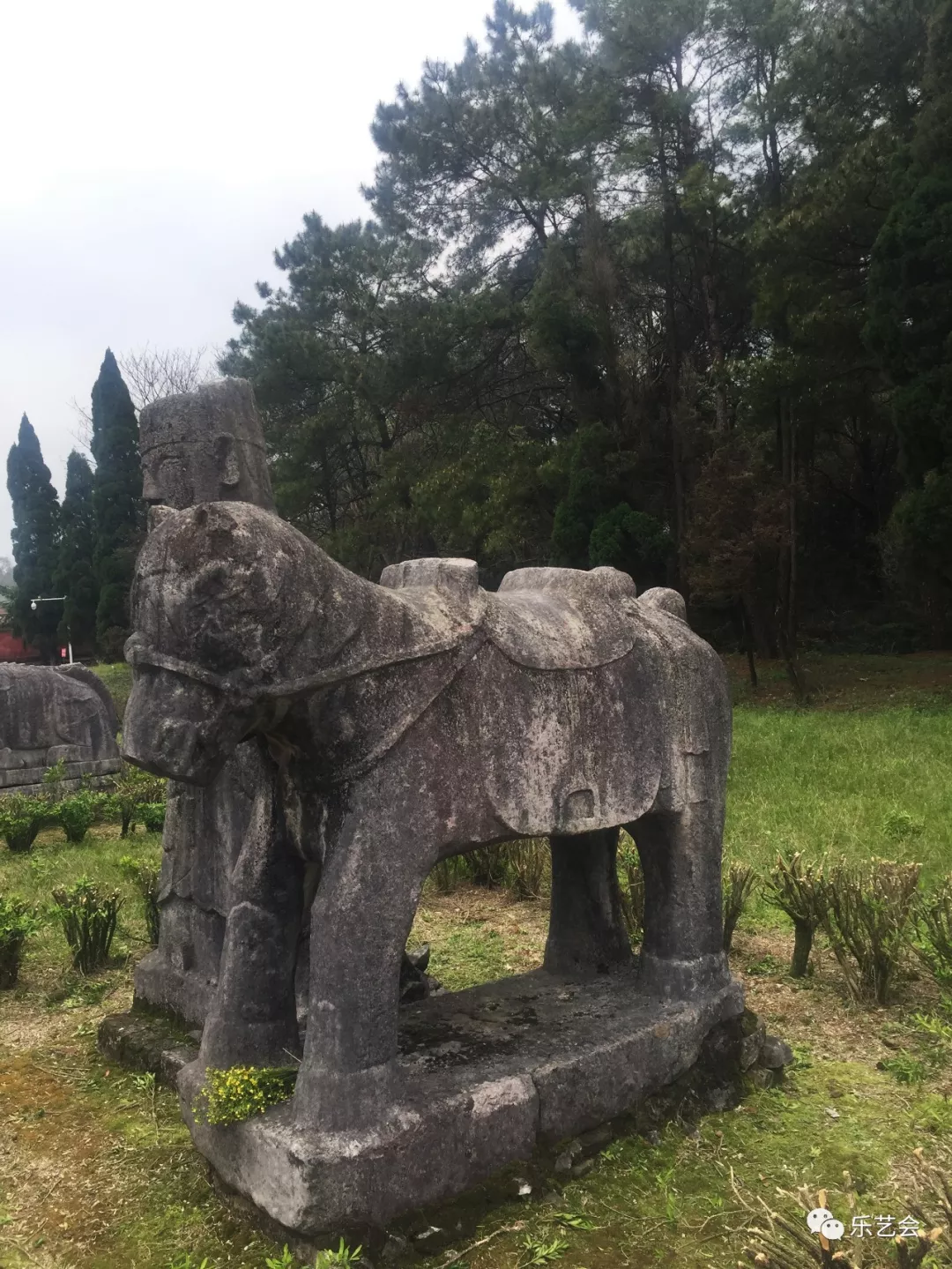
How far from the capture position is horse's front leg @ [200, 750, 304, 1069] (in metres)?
2.67

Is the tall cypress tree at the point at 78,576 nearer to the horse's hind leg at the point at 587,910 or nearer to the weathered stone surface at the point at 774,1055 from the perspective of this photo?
the horse's hind leg at the point at 587,910

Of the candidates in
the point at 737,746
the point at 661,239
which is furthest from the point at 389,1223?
the point at 661,239

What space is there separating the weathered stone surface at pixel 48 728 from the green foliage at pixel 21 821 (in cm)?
150

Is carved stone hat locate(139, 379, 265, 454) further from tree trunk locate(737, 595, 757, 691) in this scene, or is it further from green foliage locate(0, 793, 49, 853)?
tree trunk locate(737, 595, 757, 691)

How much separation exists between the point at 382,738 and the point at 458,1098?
39.0 inches

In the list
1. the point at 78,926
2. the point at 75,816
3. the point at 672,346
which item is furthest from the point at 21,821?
the point at 672,346

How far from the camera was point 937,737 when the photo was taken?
10.2 metres

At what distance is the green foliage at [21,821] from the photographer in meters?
7.68

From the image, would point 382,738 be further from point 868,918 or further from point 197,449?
point 868,918

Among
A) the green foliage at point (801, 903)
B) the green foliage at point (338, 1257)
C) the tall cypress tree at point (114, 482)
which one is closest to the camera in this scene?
the green foliage at point (338, 1257)

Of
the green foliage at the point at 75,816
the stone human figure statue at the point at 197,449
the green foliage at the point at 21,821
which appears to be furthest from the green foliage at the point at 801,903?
the green foliage at the point at 21,821

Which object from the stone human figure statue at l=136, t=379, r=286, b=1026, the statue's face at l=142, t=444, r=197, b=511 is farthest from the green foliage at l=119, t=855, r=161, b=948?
the statue's face at l=142, t=444, r=197, b=511

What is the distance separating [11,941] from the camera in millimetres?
4582

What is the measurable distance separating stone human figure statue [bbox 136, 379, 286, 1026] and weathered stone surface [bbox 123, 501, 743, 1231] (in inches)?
42.3
